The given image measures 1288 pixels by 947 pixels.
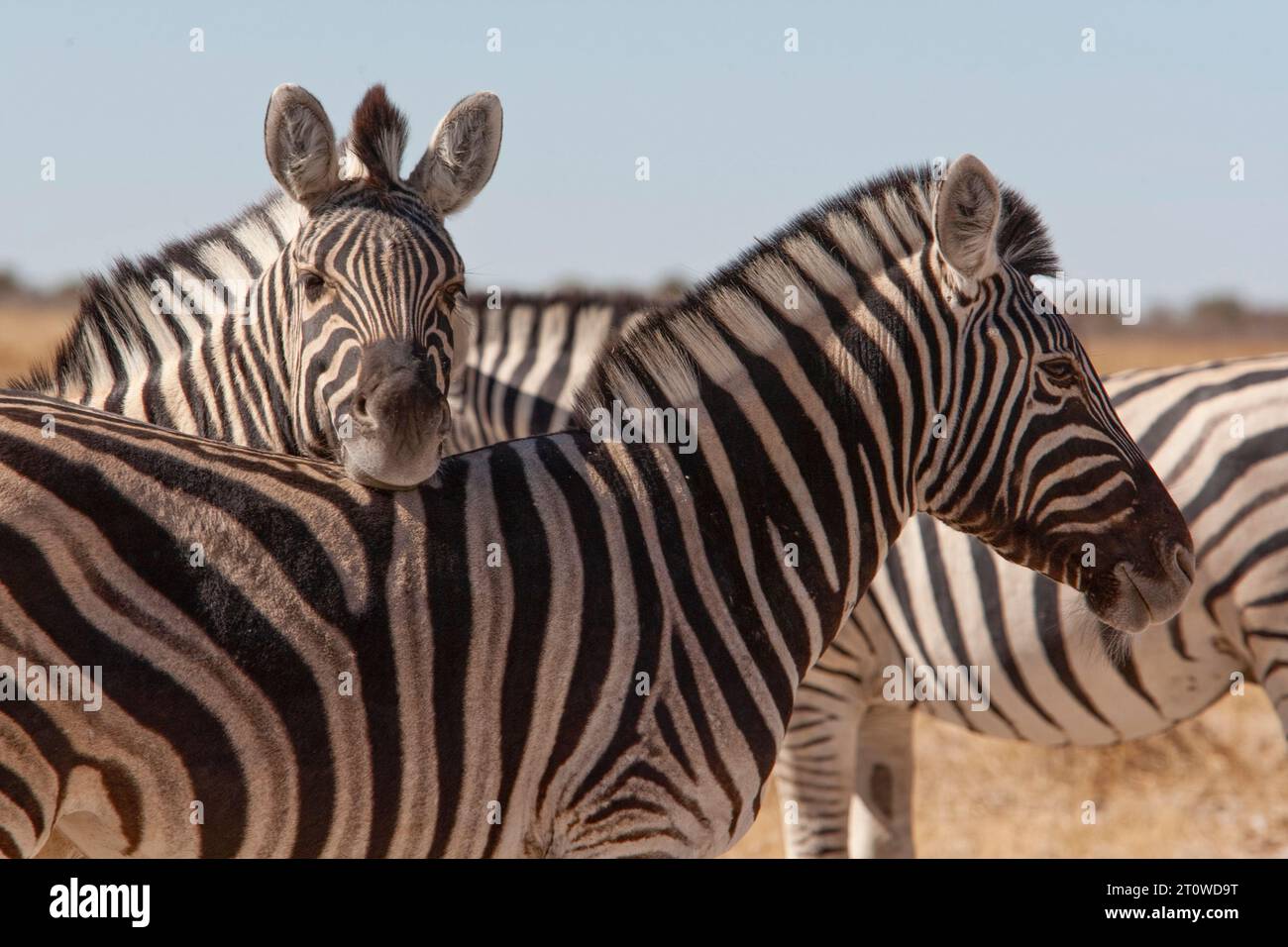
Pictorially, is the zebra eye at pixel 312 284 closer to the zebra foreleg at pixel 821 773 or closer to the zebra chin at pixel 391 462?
the zebra chin at pixel 391 462

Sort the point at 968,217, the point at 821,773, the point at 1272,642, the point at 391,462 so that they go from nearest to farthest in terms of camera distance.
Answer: the point at 391,462 → the point at 968,217 → the point at 1272,642 → the point at 821,773

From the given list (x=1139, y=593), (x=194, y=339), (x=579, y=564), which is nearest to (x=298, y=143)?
(x=194, y=339)

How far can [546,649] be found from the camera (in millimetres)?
3732

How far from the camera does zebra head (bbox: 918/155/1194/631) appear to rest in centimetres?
423

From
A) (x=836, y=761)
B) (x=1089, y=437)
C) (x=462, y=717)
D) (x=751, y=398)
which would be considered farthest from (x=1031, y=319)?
(x=836, y=761)

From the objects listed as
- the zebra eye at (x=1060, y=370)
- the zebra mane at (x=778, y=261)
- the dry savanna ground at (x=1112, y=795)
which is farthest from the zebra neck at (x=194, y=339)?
the dry savanna ground at (x=1112, y=795)

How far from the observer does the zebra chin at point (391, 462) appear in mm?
3738

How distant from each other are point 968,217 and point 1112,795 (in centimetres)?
676

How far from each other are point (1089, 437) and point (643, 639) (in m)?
1.62

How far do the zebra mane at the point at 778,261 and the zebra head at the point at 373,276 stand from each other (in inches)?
23.4

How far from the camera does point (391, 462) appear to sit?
3.73m

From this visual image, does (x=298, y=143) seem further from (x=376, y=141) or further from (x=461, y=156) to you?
(x=461, y=156)

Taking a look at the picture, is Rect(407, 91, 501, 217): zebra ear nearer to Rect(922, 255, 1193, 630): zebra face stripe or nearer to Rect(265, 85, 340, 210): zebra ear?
Rect(265, 85, 340, 210): zebra ear

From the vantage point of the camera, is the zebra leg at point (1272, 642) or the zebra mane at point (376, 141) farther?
the zebra leg at point (1272, 642)
